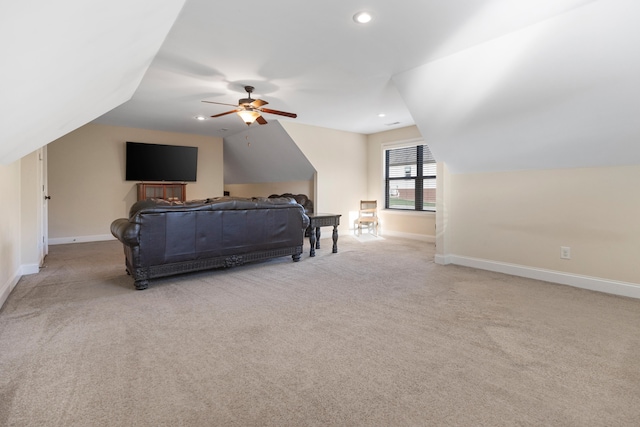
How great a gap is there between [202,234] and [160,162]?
14.9 feet

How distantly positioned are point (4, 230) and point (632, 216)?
620 centimetres

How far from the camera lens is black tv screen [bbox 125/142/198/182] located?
23.7 ft

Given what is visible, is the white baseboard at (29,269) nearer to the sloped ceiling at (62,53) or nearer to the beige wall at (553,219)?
the sloped ceiling at (62,53)

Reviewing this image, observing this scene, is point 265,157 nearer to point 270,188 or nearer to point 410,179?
point 270,188

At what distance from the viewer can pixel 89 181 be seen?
22.6ft

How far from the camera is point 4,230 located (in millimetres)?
3182

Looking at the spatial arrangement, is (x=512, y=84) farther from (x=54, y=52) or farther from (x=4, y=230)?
(x=4, y=230)

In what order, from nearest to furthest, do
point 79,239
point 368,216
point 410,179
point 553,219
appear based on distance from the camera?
1. point 553,219
2. point 79,239
3. point 410,179
4. point 368,216

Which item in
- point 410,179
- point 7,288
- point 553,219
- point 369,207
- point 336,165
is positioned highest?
point 336,165

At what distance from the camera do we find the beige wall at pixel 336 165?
703 cm

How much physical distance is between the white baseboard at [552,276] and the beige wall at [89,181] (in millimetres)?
6678

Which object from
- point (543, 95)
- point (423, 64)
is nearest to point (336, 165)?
point (423, 64)

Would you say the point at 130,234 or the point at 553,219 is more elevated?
the point at 553,219

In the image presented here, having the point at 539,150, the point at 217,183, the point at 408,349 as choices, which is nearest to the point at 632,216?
the point at 539,150
